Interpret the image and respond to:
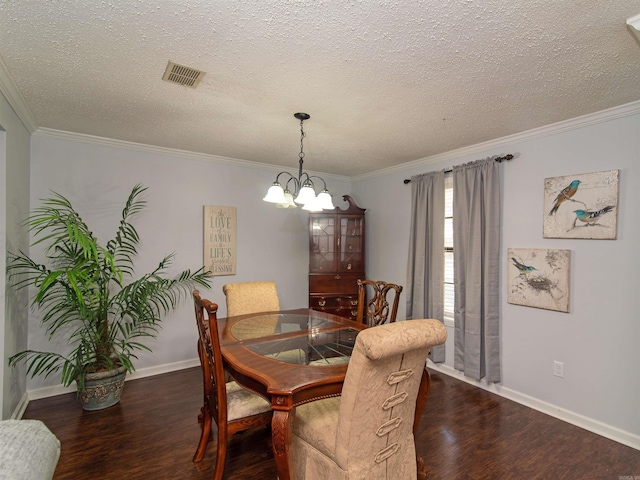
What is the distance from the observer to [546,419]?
2662 millimetres

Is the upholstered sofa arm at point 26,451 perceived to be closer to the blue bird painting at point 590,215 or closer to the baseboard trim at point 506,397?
the baseboard trim at point 506,397

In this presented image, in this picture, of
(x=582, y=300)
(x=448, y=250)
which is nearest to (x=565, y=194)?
(x=582, y=300)

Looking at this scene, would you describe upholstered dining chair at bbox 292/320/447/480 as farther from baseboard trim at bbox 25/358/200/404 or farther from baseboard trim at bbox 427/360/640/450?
baseboard trim at bbox 25/358/200/404

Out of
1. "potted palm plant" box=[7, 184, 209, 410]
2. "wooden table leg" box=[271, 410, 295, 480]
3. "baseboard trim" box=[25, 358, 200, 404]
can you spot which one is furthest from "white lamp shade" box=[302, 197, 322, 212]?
"baseboard trim" box=[25, 358, 200, 404]

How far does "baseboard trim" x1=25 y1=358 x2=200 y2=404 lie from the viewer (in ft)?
9.70

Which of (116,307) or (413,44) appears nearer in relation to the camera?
(413,44)

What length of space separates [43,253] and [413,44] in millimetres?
3449

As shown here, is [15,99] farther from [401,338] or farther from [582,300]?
[582,300]

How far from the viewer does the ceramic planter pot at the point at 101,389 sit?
268 centimetres

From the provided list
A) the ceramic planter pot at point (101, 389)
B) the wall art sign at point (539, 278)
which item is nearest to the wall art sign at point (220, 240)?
the ceramic planter pot at point (101, 389)

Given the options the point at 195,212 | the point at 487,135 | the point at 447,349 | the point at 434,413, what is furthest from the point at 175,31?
the point at 447,349

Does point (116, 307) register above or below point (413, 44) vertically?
below

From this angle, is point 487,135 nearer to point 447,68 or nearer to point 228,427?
point 447,68

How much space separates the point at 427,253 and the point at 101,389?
338cm
